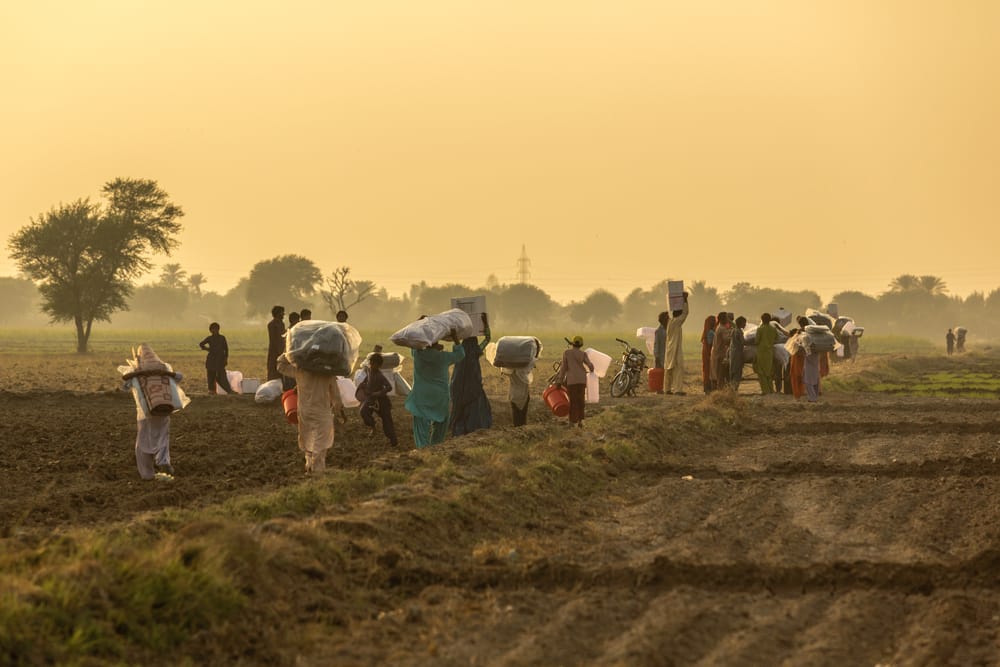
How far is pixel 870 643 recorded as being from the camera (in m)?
7.55

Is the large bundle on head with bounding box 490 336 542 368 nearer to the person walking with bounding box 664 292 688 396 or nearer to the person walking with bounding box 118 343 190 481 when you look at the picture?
the person walking with bounding box 118 343 190 481

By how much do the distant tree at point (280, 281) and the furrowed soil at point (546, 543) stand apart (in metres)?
138

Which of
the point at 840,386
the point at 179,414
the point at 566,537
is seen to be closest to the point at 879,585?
the point at 566,537

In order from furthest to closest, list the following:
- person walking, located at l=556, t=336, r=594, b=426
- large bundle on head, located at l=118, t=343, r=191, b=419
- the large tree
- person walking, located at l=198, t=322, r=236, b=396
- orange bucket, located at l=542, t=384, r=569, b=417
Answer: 1. the large tree
2. person walking, located at l=198, t=322, r=236, b=396
3. orange bucket, located at l=542, t=384, r=569, b=417
4. person walking, located at l=556, t=336, r=594, b=426
5. large bundle on head, located at l=118, t=343, r=191, b=419

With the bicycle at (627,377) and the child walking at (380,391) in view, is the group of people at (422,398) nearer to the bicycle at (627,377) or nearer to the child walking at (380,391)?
the child walking at (380,391)

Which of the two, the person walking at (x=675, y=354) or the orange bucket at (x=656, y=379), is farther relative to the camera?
the orange bucket at (x=656, y=379)

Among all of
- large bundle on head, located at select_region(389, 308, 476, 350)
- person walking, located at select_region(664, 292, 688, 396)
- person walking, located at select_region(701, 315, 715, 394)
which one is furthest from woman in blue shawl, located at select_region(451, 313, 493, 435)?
person walking, located at select_region(701, 315, 715, 394)

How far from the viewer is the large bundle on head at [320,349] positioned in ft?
45.8

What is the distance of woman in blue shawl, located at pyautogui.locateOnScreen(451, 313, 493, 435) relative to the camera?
17562 mm

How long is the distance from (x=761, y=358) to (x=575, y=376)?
31.5 feet

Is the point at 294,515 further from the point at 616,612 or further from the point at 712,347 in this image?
the point at 712,347

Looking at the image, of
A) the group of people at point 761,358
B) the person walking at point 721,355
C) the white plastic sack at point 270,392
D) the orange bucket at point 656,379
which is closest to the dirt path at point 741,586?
the white plastic sack at point 270,392

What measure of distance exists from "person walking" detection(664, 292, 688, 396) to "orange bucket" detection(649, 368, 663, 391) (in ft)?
1.23

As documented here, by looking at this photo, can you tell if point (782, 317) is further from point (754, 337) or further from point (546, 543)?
point (546, 543)
